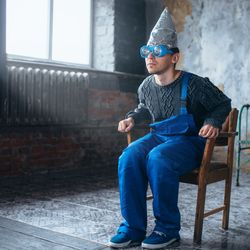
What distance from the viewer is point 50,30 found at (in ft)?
16.8

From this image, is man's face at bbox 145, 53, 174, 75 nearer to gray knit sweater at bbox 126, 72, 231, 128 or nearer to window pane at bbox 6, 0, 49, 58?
gray knit sweater at bbox 126, 72, 231, 128

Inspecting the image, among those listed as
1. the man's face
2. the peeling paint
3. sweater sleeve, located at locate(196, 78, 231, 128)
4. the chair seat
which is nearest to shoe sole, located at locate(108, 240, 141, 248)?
the chair seat

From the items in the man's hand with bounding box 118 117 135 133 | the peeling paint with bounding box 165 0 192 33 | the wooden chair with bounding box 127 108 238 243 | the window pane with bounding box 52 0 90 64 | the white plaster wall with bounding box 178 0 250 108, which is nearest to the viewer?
the wooden chair with bounding box 127 108 238 243

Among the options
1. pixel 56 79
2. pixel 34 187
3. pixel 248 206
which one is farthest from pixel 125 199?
pixel 56 79

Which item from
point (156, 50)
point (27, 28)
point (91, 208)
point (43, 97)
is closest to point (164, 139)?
point (156, 50)

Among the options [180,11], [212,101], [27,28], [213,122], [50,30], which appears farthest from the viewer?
[180,11]

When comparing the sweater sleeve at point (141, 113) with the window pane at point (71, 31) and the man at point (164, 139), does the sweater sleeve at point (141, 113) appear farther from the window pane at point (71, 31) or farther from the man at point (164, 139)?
the window pane at point (71, 31)

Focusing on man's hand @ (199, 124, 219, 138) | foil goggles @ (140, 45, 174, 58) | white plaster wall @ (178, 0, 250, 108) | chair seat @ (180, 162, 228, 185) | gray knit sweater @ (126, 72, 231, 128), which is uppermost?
white plaster wall @ (178, 0, 250, 108)

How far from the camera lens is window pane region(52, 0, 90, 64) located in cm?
526

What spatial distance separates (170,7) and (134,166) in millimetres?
4182

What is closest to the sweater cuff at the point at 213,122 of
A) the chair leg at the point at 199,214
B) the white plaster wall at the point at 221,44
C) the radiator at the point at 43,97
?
the chair leg at the point at 199,214

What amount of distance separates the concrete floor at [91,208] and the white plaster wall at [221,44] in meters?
1.39

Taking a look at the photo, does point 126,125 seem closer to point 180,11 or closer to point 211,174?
point 211,174

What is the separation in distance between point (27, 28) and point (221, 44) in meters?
2.42
